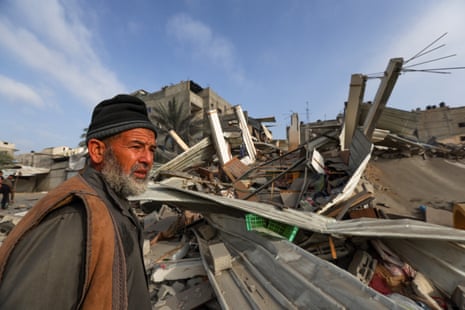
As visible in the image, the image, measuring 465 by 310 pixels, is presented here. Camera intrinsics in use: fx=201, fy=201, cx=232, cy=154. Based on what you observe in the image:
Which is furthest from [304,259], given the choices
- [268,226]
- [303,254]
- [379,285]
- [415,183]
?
[415,183]

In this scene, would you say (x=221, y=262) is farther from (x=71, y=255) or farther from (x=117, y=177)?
(x=71, y=255)

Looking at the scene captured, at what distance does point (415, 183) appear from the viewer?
230 inches

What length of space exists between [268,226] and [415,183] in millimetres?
5812

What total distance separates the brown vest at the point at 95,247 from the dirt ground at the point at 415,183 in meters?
4.87

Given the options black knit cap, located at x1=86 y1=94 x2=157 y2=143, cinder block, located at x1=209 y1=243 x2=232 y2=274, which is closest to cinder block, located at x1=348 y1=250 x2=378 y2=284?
cinder block, located at x1=209 y1=243 x2=232 y2=274

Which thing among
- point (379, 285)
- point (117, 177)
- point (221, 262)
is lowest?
point (379, 285)

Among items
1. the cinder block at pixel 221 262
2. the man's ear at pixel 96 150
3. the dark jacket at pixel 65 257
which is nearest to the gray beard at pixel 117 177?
the man's ear at pixel 96 150

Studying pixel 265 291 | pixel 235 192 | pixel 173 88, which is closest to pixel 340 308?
pixel 265 291

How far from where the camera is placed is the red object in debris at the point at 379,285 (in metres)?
2.24

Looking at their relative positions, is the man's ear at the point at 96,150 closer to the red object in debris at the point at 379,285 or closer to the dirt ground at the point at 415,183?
the red object in debris at the point at 379,285

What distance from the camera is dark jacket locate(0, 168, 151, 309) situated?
623 millimetres

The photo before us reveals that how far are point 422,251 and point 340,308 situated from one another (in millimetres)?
1198

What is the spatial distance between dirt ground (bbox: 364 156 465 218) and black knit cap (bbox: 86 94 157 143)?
4.84m

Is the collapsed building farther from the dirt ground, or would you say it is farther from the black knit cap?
the black knit cap
